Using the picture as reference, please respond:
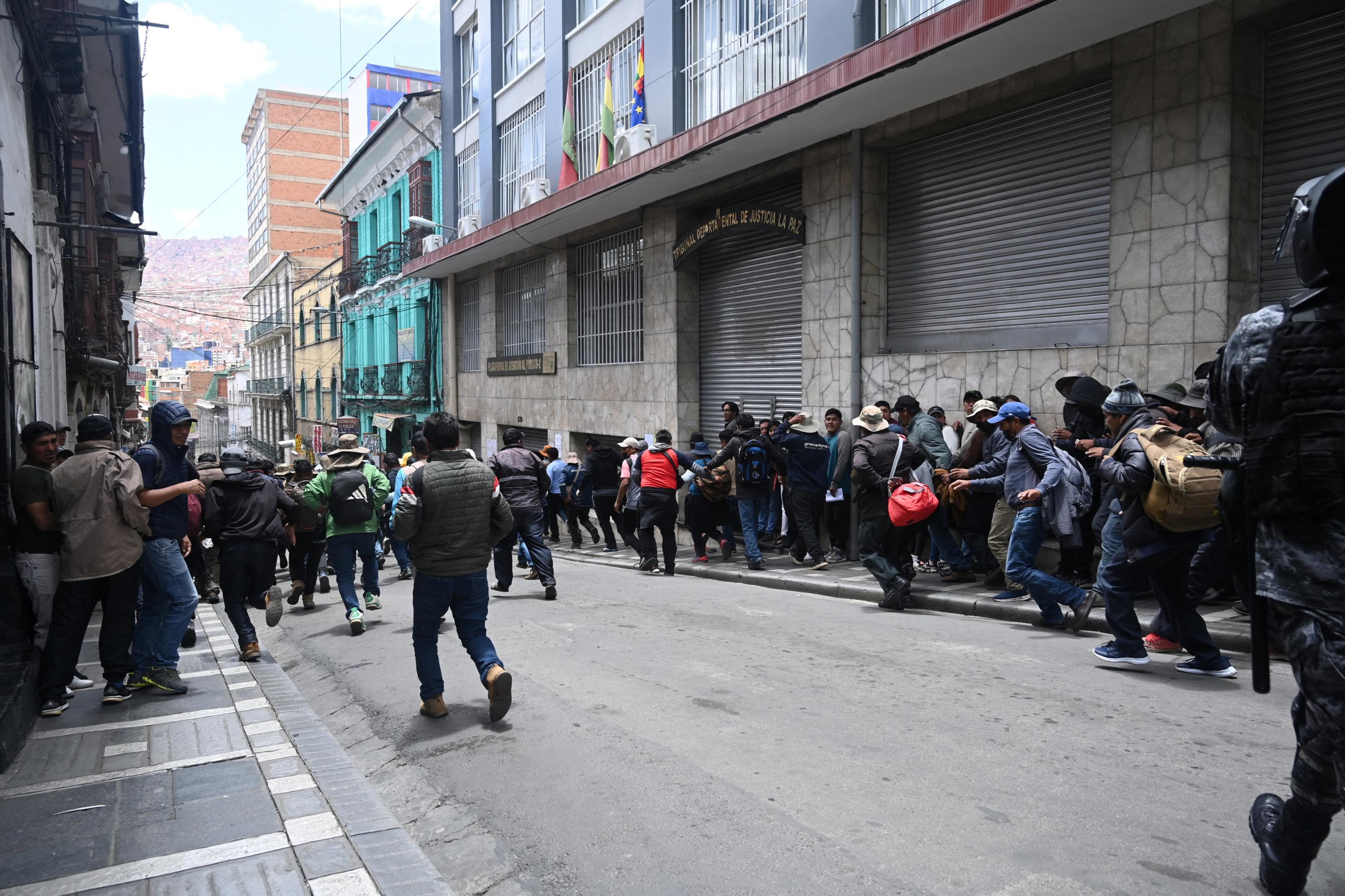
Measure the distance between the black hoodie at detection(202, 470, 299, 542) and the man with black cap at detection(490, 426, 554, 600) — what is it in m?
2.44

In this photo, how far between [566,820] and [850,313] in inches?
364

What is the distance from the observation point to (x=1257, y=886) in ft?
10.3

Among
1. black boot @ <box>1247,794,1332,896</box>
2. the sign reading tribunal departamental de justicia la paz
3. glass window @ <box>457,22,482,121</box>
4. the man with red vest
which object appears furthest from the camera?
glass window @ <box>457,22,482,121</box>

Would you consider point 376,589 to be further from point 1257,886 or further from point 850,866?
point 1257,886

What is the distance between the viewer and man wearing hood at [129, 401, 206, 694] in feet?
20.1

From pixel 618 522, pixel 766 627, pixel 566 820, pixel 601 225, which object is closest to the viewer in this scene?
pixel 566 820

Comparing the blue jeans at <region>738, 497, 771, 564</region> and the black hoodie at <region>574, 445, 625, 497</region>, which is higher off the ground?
the black hoodie at <region>574, 445, 625, 497</region>

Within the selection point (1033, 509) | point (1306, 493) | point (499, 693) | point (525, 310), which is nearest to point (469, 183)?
point (525, 310)

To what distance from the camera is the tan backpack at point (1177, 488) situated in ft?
17.8

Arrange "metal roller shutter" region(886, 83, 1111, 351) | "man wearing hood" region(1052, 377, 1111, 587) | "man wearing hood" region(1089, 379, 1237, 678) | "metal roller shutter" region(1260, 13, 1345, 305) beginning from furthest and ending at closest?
"metal roller shutter" region(886, 83, 1111, 351) → "man wearing hood" region(1052, 377, 1111, 587) → "metal roller shutter" region(1260, 13, 1345, 305) → "man wearing hood" region(1089, 379, 1237, 678)

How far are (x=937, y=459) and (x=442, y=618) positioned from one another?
6128 mm

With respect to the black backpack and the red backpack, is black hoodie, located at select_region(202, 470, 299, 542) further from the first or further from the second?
the red backpack

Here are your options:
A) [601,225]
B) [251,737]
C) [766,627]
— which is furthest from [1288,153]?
[601,225]

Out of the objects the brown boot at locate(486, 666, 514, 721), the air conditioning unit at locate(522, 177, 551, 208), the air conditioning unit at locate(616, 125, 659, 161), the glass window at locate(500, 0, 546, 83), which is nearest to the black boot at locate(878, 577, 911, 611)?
the brown boot at locate(486, 666, 514, 721)
